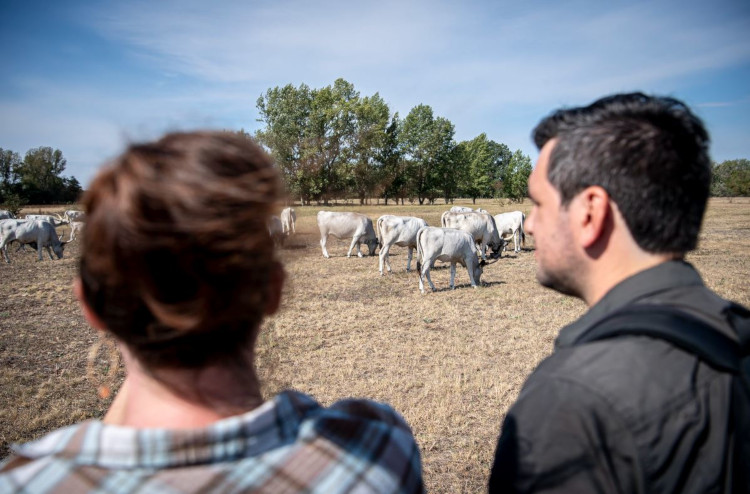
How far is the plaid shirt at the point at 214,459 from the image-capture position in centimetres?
79

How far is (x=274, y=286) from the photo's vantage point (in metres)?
1.01

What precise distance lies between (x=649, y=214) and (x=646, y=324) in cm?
36

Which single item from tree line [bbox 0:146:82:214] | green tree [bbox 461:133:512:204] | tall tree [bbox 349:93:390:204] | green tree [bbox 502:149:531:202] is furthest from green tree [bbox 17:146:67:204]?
green tree [bbox 502:149:531:202]

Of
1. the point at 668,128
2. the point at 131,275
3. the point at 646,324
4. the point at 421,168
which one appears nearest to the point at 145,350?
the point at 131,275

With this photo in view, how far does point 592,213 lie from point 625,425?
61 centimetres

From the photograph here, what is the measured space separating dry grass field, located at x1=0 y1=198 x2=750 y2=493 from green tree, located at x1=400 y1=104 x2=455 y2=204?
5363 cm

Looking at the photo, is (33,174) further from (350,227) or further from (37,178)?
(350,227)

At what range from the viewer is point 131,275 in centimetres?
81

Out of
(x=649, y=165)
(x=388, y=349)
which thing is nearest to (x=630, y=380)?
(x=649, y=165)

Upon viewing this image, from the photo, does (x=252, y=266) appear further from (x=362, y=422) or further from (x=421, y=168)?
(x=421, y=168)

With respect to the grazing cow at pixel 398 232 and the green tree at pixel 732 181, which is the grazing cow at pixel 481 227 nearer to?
the grazing cow at pixel 398 232

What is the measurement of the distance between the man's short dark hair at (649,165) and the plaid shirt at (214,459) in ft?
3.32

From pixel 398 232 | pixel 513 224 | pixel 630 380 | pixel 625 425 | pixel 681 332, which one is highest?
pixel 681 332

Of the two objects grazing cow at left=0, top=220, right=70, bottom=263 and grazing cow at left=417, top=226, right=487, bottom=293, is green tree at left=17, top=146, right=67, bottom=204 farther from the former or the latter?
grazing cow at left=417, top=226, right=487, bottom=293
